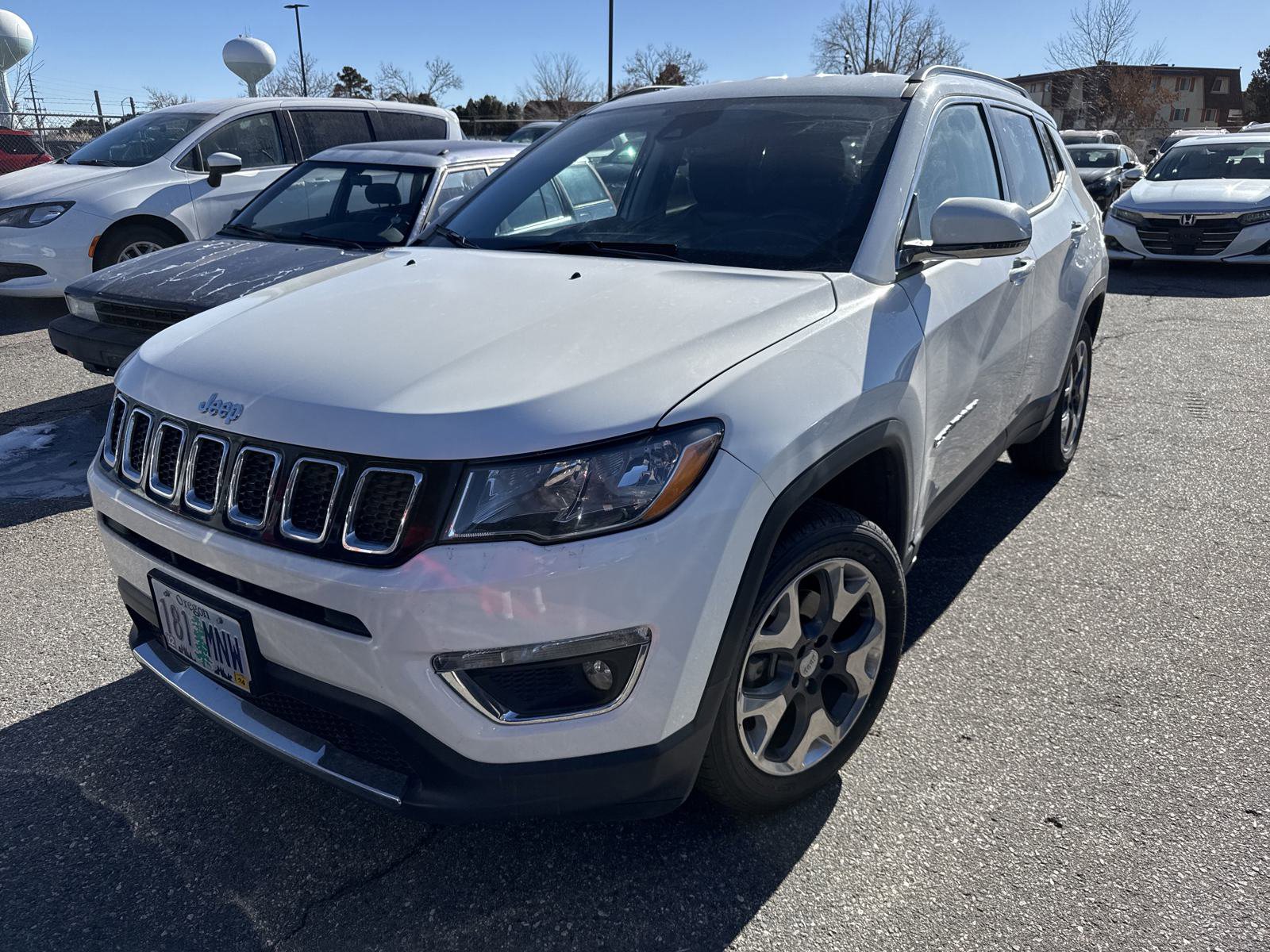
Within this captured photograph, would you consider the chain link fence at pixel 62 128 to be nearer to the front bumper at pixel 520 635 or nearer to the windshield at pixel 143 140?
the windshield at pixel 143 140

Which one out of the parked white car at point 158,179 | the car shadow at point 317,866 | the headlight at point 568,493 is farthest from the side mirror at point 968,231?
the parked white car at point 158,179

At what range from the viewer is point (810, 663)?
7.89 ft

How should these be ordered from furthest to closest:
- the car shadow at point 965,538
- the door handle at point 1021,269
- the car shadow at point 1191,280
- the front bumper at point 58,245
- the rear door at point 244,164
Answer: the car shadow at point 1191,280
the rear door at point 244,164
the front bumper at point 58,245
the car shadow at point 965,538
the door handle at point 1021,269

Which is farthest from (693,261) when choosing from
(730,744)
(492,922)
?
(492,922)

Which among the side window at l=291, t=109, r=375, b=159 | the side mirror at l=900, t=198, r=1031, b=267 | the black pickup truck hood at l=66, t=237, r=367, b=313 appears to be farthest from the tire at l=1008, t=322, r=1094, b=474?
the side window at l=291, t=109, r=375, b=159

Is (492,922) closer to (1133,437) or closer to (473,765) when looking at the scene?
(473,765)

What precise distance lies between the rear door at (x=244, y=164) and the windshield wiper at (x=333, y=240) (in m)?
2.56

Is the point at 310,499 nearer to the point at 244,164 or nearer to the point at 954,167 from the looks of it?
the point at 954,167

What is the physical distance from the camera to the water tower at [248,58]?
27.5 metres

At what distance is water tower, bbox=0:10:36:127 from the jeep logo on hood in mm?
31196

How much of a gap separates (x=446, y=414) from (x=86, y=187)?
761cm

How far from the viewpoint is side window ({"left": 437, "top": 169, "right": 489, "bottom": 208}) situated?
235 inches

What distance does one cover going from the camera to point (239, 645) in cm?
209

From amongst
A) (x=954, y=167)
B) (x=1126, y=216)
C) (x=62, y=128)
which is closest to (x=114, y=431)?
(x=954, y=167)
